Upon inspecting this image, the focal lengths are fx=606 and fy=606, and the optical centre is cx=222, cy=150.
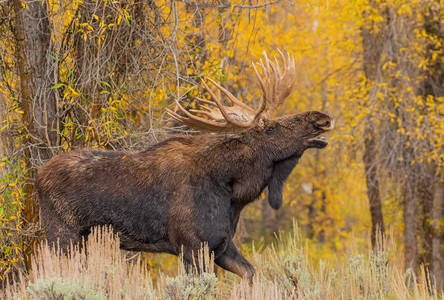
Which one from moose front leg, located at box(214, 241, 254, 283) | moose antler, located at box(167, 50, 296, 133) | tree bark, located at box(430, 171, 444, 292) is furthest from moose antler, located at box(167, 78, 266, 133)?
tree bark, located at box(430, 171, 444, 292)

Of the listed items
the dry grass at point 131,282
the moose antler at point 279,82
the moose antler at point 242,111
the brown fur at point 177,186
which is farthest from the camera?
the moose antler at point 279,82

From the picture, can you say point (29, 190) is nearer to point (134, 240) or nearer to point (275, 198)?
point (134, 240)

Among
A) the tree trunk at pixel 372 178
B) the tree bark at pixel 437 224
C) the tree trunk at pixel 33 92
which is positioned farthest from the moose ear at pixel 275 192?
the tree bark at pixel 437 224

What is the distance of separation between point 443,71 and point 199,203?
9.33m

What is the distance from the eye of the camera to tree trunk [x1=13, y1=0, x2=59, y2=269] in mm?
6133

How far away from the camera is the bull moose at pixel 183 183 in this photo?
5.01 meters

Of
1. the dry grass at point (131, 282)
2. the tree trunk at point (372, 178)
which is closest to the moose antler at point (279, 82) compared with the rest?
the dry grass at point (131, 282)

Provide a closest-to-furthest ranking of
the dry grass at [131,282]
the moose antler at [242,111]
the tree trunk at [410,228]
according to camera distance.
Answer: the dry grass at [131,282]
the moose antler at [242,111]
the tree trunk at [410,228]

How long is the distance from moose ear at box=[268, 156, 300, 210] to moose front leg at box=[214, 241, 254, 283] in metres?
0.56

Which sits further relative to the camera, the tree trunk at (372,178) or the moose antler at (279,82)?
the tree trunk at (372,178)

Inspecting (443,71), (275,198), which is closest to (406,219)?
(443,71)

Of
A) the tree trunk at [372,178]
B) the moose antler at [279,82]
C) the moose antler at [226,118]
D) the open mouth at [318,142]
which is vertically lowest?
the tree trunk at [372,178]

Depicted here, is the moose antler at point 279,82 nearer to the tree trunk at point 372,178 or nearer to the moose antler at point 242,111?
the moose antler at point 242,111

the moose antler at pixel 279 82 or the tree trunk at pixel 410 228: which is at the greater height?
the moose antler at pixel 279 82
